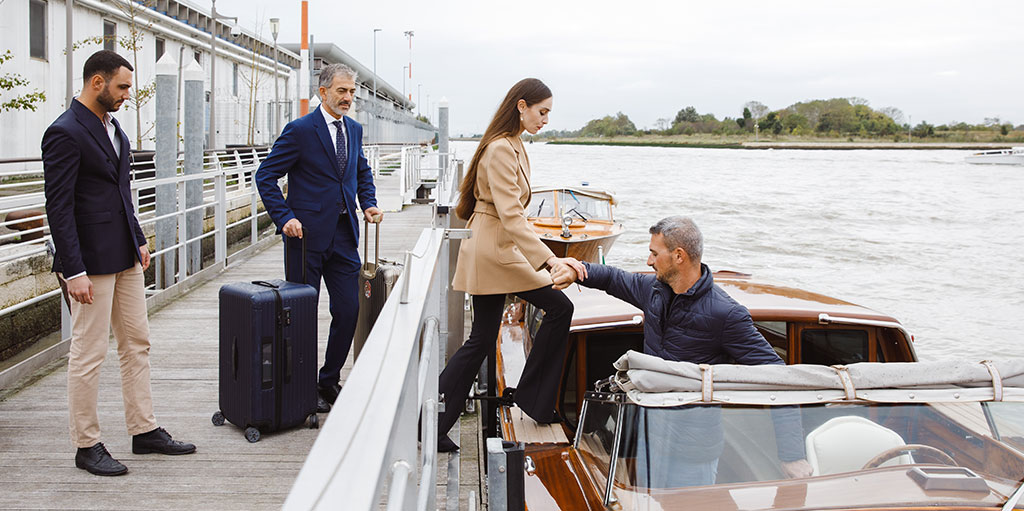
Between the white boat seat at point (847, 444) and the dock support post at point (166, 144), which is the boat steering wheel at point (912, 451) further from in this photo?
the dock support post at point (166, 144)

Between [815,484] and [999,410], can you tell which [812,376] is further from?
[999,410]

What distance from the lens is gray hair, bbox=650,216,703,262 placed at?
3.87m

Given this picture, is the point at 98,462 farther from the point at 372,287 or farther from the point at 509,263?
the point at 509,263

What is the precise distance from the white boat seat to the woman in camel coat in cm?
158

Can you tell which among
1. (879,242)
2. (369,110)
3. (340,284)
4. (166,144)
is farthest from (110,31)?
(340,284)

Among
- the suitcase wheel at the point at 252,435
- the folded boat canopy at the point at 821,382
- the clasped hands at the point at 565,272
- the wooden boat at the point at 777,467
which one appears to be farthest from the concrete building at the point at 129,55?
the folded boat canopy at the point at 821,382

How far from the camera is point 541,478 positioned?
11.8 ft

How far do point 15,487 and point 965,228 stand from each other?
37.3 m

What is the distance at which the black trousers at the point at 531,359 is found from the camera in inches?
173

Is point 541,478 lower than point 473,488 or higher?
higher

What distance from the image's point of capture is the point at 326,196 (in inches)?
197

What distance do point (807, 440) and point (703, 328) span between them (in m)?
0.90

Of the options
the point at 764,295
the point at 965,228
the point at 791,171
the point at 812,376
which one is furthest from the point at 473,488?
the point at 791,171

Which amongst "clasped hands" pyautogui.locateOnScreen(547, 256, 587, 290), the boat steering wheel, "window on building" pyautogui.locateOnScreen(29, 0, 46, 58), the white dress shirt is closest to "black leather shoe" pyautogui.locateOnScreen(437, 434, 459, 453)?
"clasped hands" pyautogui.locateOnScreen(547, 256, 587, 290)
